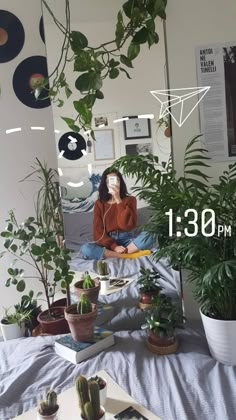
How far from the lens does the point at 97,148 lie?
69.7 inches

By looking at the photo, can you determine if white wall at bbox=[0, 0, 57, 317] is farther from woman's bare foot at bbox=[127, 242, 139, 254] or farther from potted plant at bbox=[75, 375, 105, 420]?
potted plant at bbox=[75, 375, 105, 420]

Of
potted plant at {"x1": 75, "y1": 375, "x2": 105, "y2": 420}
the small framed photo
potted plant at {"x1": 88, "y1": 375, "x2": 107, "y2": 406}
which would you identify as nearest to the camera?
potted plant at {"x1": 75, "y1": 375, "x2": 105, "y2": 420}

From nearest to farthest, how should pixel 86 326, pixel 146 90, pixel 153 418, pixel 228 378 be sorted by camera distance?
pixel 153 418, pixel 228 378, pixel 86 326, pixel 146 90

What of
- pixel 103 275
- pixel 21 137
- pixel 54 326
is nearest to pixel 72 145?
pixel 21 137

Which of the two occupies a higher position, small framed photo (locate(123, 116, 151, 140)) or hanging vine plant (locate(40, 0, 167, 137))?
hanging vine plant (locate(40, 0, 167, 137))

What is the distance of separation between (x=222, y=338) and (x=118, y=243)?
69 centimetres

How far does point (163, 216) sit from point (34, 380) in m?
0.81

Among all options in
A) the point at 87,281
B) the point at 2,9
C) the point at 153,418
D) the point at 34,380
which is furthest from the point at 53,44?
the point at 153,418

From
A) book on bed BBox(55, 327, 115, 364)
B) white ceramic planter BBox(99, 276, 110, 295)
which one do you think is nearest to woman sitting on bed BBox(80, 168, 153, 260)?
white ceramic planter BBox(99, 276, 110, 295)

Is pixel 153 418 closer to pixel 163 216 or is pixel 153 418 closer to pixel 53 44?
pixel 163 216

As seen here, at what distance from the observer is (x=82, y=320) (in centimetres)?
152

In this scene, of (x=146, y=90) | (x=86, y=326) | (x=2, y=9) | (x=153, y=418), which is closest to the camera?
(x=153, y=418)

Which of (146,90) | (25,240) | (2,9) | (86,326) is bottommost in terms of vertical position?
(86,326)

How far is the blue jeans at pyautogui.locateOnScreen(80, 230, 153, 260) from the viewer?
1.79 meters
